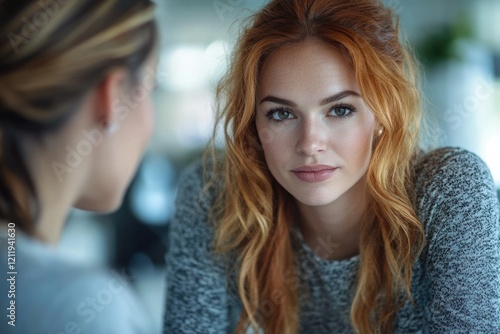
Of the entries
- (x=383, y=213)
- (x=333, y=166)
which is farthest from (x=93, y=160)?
(x=383, y=213)

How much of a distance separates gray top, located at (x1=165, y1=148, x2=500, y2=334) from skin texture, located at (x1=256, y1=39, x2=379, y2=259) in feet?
0.48

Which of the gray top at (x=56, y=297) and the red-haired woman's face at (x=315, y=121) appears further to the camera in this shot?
the red-haired woman's face at (x=315, y=121)

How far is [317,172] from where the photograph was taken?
1.05 meters

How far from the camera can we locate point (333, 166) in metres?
1.04

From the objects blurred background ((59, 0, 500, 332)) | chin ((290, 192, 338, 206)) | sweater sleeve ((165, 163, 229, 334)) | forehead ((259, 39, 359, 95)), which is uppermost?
blurred background ((59, 0, 500, 332))

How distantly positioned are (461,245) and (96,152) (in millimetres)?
633

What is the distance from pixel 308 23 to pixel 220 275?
20.1 inches

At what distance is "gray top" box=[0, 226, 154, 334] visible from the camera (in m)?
0.60

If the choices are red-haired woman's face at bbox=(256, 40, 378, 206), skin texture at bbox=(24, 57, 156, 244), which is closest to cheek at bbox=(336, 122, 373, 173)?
red-haired woman's face at bbox=(256, 40, 378, 206)

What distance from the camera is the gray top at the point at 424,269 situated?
971mm

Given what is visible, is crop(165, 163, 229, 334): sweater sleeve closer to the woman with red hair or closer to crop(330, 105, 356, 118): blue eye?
the woman with red hair

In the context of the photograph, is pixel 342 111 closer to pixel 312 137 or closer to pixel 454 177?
pixel 312 137

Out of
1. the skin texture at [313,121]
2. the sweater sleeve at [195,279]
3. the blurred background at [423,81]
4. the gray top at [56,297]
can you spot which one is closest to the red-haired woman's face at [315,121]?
the skin texture at [313,121]

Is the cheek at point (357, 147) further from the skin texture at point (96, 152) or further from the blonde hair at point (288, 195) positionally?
the skin texture at point (96, 152)
